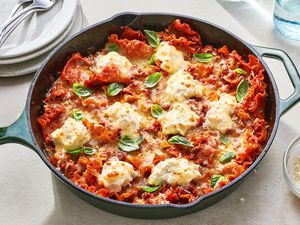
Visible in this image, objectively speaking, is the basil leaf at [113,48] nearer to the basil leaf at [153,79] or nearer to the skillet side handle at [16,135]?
the basil leaf at [153,79]

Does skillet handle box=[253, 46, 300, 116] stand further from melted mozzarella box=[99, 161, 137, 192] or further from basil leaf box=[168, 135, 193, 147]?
melted mozzarella box=[99, 161, 137, 192]

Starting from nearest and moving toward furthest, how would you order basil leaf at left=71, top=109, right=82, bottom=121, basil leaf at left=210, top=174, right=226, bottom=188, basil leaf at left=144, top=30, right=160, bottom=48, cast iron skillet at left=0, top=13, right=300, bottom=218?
cast iron skillet at left=0, top=13, right=300, bottom=218, basil leaf at left=210, top=174, right=226, bottom=188, basil leaf at left=71, top=109, right=82, bottom=121, basil leaf at left=144, top=30, right=160, bottom=48

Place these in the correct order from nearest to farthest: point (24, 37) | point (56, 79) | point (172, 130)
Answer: point (172, 130)
point (56, 79)
point (24, 37)

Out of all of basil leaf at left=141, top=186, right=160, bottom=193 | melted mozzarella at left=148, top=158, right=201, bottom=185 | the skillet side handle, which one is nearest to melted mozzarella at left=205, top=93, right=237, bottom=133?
melted mozzarella at left=148, top=158, right=201, bottom=185

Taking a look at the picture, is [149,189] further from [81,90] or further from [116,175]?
[81,90]

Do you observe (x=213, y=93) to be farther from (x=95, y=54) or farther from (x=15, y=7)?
(x=15, y=7)

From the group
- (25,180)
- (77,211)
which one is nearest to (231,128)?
(77,211)
